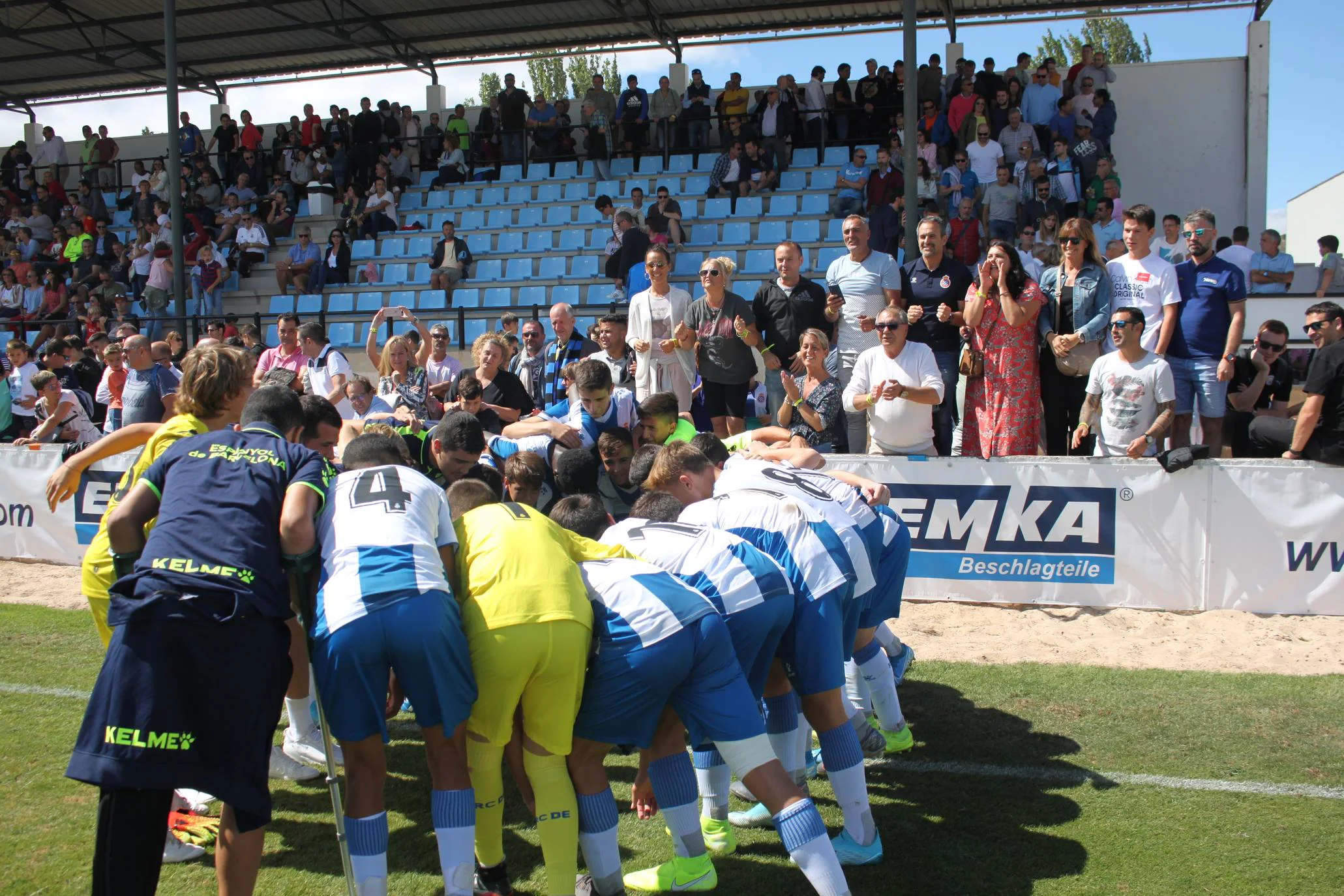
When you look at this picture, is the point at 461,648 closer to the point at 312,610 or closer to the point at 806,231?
the point at 312,610

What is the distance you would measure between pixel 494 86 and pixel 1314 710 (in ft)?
160

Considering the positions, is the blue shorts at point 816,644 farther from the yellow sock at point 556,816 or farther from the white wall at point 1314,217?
the white wall at point 1314,217

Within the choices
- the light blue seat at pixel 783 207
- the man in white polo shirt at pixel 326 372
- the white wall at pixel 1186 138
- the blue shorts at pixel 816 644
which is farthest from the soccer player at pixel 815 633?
the white wall at pixel 1186 138

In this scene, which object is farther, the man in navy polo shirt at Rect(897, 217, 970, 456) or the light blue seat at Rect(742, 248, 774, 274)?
the light blue seat at Rect(742, 248, 774, 274)

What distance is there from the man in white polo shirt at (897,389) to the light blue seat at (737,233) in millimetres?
8368

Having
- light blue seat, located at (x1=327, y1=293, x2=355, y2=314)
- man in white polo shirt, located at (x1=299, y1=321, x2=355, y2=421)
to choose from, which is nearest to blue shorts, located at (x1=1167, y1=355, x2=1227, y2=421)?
man in white polo shirt, located at (x1=299, y1=321, x2=355, y2=421)

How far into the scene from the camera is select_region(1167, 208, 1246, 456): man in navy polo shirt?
764 centimetres

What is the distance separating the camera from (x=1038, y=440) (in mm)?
7770

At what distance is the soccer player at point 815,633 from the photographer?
400cm

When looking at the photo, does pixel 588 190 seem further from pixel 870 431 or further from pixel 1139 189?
pixel 870 431

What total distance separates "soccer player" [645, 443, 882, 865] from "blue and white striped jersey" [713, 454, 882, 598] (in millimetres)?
55

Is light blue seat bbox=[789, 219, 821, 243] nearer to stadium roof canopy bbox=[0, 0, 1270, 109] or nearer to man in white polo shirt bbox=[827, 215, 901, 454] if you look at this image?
stadium roof canopy bbox=[0, 0, 1270, 109]

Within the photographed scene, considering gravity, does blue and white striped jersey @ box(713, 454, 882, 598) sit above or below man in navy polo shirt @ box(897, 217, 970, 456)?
below

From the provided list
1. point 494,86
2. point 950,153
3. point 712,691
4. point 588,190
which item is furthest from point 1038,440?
point 494,86
